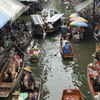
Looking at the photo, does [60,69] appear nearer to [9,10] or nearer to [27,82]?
[27,82]

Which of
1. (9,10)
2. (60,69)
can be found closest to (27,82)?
(60,69)

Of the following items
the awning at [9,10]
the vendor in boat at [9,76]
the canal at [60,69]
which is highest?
the awning at [9,10]

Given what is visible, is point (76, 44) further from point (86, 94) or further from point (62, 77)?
point (86, 94)

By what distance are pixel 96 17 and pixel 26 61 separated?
29.3ft

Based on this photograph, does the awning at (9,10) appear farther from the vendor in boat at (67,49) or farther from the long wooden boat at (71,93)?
the long wooden boat at (71,93)

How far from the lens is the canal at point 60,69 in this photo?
356 inches

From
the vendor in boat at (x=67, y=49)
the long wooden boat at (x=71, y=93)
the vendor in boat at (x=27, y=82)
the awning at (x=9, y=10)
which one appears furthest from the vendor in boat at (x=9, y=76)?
the vendor in boat at (x=67, y=49)

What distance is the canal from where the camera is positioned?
9.05m

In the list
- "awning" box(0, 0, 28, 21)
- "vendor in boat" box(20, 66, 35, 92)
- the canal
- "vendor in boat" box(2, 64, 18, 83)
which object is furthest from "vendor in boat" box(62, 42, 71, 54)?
"vendor in boat" box(20, 66, 35, 92)

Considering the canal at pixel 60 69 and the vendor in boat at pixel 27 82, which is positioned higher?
the vendor in boat at pixel 27 82

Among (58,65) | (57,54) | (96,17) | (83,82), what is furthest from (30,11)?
(83,82)

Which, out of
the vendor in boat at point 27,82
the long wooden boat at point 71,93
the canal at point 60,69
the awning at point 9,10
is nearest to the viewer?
the vendor in boat at point 27,82

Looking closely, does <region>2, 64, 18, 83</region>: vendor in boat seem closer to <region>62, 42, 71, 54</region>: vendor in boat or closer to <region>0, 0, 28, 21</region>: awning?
<region>0, 0, 28, 21</region>: awning

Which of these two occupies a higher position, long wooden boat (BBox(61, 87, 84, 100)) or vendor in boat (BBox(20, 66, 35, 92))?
vendor in boat (BBox(20, 66, 35, 92))
